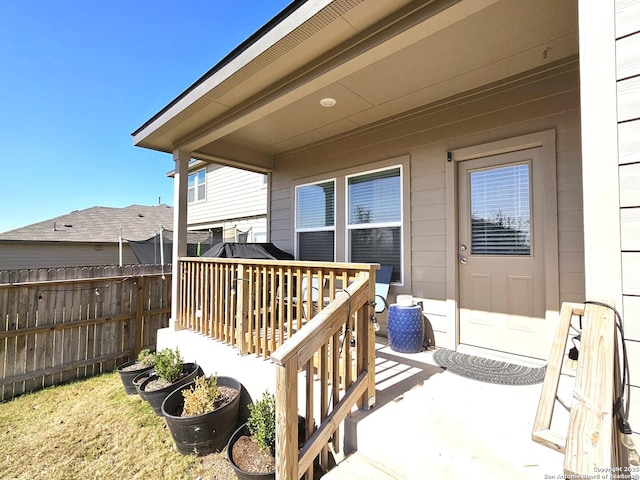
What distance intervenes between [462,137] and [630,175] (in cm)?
226

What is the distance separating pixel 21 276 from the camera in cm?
400

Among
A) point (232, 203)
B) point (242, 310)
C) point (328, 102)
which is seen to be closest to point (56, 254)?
point (232, 203)

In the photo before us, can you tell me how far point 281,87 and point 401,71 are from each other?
3.80ft

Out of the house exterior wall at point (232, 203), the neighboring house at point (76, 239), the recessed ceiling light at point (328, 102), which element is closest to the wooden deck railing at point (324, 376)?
the recessed ceiling light at point (328, 102)

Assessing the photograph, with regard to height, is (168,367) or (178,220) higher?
(178,220)

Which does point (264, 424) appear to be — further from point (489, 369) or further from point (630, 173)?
point (630, 173)

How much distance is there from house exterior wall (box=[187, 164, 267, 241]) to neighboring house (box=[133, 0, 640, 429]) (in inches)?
171

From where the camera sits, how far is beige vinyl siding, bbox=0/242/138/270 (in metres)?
12.5

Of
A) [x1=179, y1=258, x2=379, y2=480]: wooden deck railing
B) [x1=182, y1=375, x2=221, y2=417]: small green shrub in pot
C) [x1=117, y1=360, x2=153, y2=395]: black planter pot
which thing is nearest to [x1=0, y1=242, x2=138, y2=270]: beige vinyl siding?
[x1=117, y1=360, x2=153, y2=395]: black planter pot

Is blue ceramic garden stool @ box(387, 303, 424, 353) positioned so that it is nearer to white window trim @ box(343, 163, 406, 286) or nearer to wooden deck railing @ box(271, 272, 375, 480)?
white window trim @ box(343, 163, 406, 286)

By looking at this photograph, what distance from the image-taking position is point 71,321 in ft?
13.8

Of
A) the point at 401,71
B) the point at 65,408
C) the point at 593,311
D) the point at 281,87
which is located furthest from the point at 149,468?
the point at 401,71

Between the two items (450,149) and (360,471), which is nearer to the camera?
(360,471)

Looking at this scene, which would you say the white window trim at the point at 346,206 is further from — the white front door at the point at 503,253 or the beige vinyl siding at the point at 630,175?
the beige vinyl siding at the point at 630,175
